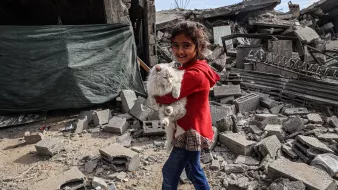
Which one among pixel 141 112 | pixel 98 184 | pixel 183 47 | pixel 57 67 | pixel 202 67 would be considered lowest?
pixel 98 184

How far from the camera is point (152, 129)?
4641 mm

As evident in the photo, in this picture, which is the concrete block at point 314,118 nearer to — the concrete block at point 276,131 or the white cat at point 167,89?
the concrete block at point 276,131

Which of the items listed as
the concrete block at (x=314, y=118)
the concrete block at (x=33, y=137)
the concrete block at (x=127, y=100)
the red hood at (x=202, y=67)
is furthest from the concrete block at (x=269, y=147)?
the concrete block at (x=33, y=137)

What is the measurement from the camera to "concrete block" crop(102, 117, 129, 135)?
4855 millimetres

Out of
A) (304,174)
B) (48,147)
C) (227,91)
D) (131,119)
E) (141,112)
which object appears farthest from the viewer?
(227,91)

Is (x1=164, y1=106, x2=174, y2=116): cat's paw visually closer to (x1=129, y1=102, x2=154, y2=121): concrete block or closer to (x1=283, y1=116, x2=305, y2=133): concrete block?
(x1=129, y1=102, x2=154, y2=121): concrete block

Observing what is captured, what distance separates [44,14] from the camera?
29.5 ft

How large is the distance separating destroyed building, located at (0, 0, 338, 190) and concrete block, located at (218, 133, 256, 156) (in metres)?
0.02

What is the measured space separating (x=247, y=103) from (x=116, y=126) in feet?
9.65

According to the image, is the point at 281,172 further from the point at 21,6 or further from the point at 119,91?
the point at 21,6

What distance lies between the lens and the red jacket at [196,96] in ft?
6.22

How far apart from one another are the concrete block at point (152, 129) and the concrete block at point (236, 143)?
44.4 inches

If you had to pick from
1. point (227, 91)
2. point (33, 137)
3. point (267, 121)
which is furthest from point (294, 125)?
point (33, 137)

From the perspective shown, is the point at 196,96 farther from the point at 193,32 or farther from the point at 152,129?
the point at 152,129
